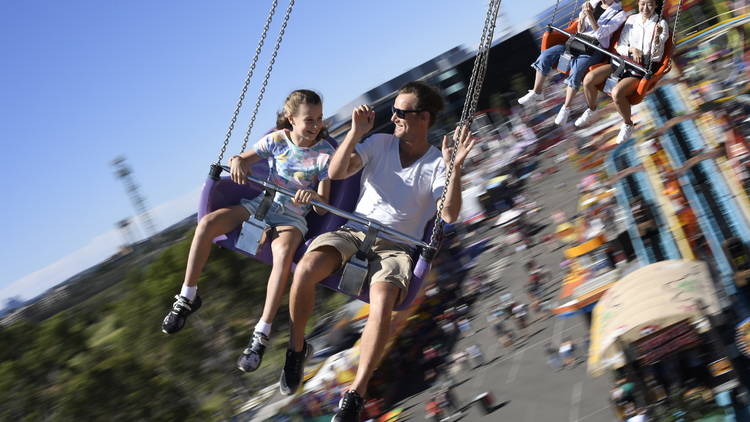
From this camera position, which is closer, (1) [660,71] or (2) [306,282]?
(2) [306,282]

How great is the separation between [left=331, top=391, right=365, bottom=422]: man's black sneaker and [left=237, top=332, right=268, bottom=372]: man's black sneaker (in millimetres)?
491

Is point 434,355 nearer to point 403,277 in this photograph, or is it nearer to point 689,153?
point 689,153

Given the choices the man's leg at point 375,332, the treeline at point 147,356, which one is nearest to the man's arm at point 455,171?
the man's leg at point 375,332

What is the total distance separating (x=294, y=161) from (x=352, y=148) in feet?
1.46

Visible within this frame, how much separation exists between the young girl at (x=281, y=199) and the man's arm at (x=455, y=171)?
0.64 m

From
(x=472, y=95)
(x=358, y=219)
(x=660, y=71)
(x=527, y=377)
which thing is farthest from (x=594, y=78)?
(x=527, y=377)

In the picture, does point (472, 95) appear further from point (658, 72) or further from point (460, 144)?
point (658, 72)

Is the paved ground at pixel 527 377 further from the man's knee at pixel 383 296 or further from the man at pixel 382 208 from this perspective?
the man's knee at pixel 383 296

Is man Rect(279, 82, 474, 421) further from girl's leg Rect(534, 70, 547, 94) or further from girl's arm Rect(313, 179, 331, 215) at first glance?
girl's leg Rect(534, 70, 547, 94)

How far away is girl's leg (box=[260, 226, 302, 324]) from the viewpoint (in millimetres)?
3914

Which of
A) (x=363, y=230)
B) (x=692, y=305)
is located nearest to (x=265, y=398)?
(x=692, y=305)

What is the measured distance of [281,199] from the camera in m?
4.09

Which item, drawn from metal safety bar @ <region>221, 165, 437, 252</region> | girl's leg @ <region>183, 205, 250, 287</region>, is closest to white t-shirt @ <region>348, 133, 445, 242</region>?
metal safety bar @ <region>221, 165, 437, 252</region>

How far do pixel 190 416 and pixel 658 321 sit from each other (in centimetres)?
1154
